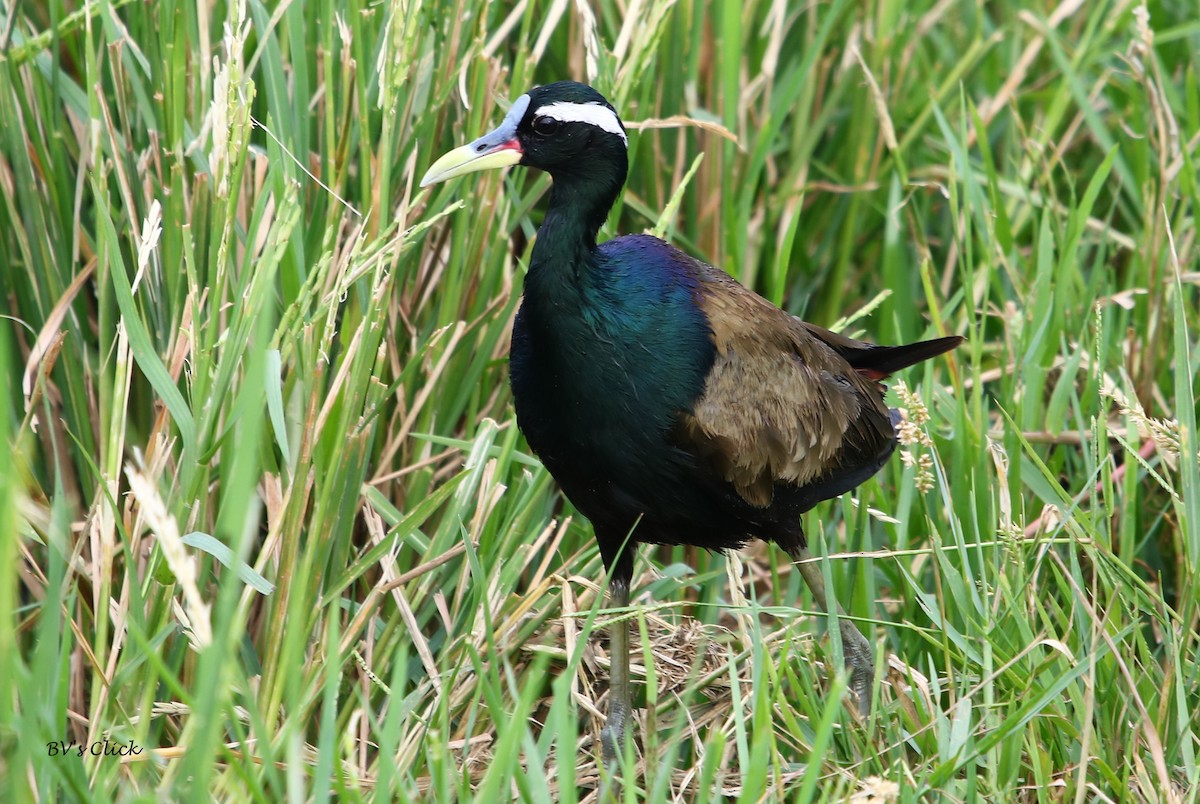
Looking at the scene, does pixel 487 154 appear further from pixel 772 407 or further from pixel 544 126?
pixel 772 407

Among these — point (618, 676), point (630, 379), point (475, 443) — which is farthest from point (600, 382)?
point (618, 676)

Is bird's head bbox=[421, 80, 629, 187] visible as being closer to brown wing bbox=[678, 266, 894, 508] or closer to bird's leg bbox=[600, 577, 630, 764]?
brown wing bbox=[678, 266, 894, 508]

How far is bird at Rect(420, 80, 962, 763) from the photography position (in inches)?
109

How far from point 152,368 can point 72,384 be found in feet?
2.03

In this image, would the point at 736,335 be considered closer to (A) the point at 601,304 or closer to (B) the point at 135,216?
(A) the point at 601,304

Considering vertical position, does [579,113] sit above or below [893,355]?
above

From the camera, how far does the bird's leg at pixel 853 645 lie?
3109 mm

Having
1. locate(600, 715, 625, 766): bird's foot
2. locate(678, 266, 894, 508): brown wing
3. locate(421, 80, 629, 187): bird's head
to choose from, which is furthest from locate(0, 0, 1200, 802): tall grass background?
locate(421, 80, 629, 187): bird's head

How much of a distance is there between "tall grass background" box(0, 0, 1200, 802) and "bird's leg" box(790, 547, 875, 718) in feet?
0.20

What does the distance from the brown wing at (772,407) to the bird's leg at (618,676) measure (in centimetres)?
35

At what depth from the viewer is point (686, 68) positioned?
3852 millimetres

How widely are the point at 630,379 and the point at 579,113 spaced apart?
53cm

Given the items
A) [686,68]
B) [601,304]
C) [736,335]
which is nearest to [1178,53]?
[686,68]

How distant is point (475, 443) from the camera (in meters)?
2.93
